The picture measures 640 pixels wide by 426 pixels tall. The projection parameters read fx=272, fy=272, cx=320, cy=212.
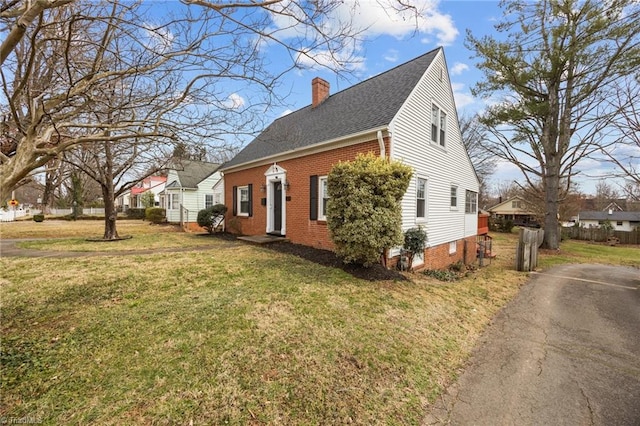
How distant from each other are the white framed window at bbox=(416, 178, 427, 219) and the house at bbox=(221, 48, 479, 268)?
1.3 inches

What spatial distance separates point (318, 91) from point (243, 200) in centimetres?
643

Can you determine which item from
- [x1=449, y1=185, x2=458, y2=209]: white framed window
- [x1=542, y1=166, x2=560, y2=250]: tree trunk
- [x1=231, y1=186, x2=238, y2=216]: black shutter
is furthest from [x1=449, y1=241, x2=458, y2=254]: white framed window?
[x1=231, y1=186, x2=238, y2=216]: black shutter

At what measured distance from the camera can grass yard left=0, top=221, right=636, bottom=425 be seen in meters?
2.44

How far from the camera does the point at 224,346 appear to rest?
3.26 meters

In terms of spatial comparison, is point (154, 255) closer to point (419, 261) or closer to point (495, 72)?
point (419, 261)

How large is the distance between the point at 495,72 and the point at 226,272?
1833 centimetres

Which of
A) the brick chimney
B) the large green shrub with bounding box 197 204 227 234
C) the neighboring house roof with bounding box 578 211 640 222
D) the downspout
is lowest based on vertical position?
the neighboring house roof with bounding box 578 211 640 222

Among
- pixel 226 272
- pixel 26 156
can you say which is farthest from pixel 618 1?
pixel 26 156

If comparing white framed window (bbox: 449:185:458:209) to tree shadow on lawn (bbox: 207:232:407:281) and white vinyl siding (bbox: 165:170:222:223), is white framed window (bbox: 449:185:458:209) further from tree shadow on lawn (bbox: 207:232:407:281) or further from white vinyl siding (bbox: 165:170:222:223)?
white vinyl siding (bbox: 165:170:222:223)

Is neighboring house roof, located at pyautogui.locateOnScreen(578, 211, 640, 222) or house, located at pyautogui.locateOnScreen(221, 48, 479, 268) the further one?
neighboring house roof, located at pyautogui.locateOnScreen(578, 211, 640, 222)

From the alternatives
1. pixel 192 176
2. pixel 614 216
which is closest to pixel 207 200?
pixel 192 176

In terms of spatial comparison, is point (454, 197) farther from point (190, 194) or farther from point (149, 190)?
point (149, 190)

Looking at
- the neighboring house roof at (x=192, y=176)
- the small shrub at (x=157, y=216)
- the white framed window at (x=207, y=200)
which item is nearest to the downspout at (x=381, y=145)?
the neighboring house roof at (x=192, y=176)

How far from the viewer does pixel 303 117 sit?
500 inches
